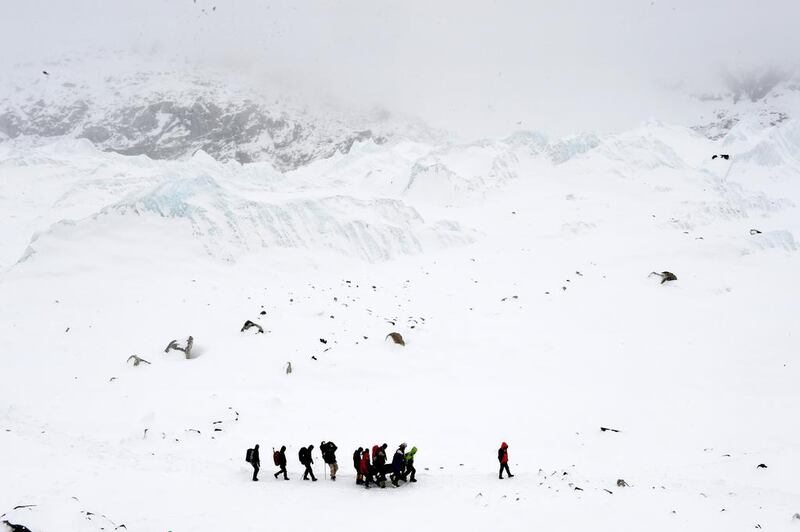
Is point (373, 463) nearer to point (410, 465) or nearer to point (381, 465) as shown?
point (381, 465)

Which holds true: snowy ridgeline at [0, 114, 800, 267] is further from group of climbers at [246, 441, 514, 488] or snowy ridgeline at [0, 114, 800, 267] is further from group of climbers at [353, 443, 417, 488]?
group of climbers at [353, 443, 417, 488]

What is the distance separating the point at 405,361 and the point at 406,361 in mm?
51

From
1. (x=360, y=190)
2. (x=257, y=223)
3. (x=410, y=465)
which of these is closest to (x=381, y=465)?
(x=410, y=465)

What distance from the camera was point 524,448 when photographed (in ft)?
60.7

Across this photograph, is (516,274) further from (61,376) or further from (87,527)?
(87,527)

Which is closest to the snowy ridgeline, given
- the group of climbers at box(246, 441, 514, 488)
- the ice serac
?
the ice serac

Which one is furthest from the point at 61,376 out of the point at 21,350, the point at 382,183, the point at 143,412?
the point at 382,183

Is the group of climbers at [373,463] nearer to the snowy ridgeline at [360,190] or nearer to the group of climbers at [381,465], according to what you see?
the group of climbers at [381,465]

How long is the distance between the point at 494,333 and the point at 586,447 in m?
11.4

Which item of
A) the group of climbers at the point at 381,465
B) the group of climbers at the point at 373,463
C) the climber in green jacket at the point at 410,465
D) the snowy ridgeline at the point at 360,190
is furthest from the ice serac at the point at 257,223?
the climber in green jacket at the point at 410,465

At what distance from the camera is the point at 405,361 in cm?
2622

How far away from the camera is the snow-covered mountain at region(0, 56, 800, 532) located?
1343 centimetres

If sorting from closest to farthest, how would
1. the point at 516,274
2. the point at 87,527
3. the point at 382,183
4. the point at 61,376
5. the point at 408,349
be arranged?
the point at 87,527
the point at 61,376
the point at 408,349
the point at 516,274
the point at 382,183

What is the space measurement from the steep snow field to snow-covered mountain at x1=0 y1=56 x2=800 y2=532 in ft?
0.40
